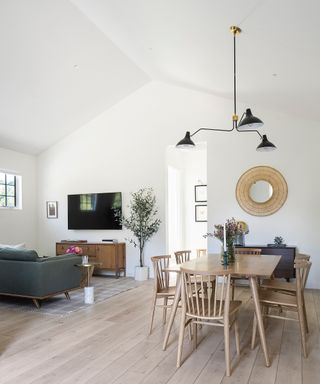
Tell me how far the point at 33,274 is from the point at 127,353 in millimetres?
2227

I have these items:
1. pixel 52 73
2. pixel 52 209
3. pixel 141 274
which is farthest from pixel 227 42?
pixel 52 209

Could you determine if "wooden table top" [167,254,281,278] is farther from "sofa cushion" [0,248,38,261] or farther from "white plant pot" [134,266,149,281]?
"white plant pot" [134,266,149,281]

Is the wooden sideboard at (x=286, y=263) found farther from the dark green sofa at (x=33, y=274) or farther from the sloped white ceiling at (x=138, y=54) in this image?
the dark green sofa at (x=33, y=274)

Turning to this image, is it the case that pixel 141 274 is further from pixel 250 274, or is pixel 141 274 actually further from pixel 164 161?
pixel 250 274

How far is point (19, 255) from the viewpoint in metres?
5.11

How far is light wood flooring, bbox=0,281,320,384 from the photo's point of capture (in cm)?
286

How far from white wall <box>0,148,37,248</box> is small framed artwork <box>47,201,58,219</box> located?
15.5 inches

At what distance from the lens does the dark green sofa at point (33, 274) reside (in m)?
4.98

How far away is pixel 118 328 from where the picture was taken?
4152 mm

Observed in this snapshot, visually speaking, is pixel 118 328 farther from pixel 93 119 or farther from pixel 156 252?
pixel 93 119

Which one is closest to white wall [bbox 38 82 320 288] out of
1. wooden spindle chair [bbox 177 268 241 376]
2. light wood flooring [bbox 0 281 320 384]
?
light wood flooring [bbox 0 281 320 384]

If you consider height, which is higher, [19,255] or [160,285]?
[19,255]

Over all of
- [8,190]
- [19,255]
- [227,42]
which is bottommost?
[19,255]

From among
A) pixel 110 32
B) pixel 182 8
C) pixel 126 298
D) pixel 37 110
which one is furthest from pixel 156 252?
pixel 182 8
